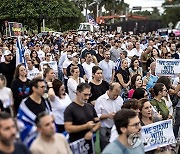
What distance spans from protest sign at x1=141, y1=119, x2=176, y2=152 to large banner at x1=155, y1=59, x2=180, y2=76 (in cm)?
421

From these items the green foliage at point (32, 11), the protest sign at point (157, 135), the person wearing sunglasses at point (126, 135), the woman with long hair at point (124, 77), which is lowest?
the protest sign at point (157, 135)

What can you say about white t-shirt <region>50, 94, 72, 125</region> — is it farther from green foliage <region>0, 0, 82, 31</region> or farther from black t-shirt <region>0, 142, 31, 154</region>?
green foliage <region>0, 0, 82, 31</region>

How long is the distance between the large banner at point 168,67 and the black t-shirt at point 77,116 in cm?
524

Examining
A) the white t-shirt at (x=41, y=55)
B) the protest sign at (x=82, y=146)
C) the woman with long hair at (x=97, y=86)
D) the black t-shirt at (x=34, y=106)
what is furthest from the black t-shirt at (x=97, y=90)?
the white t-shirt at (x=41, y=55)

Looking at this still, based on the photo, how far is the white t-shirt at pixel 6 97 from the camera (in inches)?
293

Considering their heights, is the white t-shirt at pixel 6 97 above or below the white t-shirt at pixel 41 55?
above

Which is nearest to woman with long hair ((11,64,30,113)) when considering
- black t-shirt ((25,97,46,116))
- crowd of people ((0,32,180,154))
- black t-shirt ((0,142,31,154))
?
crowd of people ((0,32,180,154))

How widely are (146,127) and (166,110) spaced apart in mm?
1010

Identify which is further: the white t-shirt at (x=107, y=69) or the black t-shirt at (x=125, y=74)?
the white t-shirt at (x=107, y=69)

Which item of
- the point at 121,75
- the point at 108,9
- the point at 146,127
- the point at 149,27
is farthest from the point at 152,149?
the point at 108,9

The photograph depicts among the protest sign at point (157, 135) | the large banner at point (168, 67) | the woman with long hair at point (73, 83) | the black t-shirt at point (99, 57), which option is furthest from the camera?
the black t-shirt at point (99, 57)

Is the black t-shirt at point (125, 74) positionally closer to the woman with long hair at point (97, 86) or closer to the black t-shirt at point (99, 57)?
the woman with long hair at point (97, 86)

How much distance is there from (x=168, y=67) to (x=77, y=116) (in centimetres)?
584

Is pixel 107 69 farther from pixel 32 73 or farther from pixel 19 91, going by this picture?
pixel 19 91
